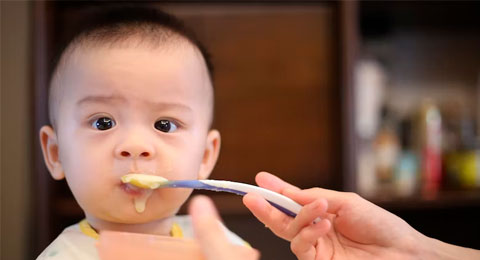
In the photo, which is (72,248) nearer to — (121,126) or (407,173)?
(121,126)

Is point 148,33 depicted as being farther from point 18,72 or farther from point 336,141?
point 336,141

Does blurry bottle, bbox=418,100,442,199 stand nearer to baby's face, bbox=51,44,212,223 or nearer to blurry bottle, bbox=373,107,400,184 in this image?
blurry bottle, bbox=373,107,400,184

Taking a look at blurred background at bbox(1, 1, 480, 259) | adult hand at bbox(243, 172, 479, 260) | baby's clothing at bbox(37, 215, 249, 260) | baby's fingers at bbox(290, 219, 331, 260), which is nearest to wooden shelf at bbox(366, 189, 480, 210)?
blurred background at bbox(1, 1, 480, 259)

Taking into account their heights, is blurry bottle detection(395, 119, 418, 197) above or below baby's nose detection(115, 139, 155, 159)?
below

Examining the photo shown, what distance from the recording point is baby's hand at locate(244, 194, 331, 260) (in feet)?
1.27

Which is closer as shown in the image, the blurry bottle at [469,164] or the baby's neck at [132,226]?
the baby's neck at [132,226]

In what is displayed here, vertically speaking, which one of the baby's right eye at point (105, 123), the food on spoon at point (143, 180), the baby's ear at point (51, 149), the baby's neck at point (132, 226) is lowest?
the baby's neck at point (132, 226)

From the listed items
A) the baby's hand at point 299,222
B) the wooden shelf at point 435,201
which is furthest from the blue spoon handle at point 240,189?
the wooden shelf at point 435,201

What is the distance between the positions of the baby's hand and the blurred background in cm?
7

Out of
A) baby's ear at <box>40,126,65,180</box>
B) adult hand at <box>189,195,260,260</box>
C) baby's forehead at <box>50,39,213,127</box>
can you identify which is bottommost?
adult hand at <box>189,195,260,260</box>

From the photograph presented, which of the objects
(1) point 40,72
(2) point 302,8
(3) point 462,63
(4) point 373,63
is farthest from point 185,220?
(3) point 462,63

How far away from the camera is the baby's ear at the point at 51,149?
432 mm

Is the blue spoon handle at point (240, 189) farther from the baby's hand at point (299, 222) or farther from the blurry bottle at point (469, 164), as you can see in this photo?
the blurry bottle at point (469, 164)

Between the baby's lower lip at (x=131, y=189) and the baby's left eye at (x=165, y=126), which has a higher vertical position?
the baby's left eye at (x=165, y=126)
